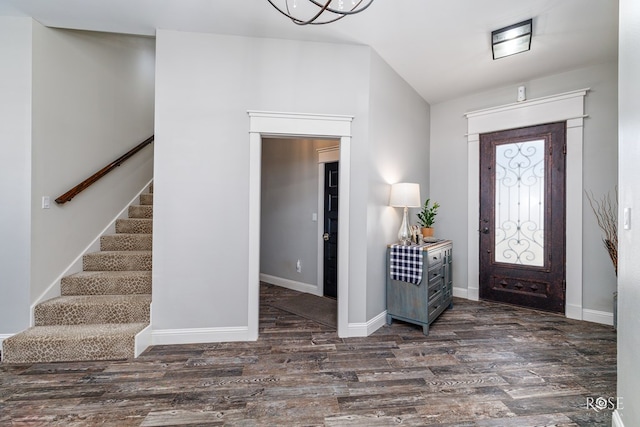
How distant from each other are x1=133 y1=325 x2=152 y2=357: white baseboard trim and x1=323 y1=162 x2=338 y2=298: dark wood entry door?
225 centimetres

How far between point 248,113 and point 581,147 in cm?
367

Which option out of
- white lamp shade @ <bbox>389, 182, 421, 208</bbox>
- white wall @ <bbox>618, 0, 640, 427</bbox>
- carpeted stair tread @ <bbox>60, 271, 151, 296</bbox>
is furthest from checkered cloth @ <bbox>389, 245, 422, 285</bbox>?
carpeted stair tread @ <bbox>60, 271, 151, 296</bbox>

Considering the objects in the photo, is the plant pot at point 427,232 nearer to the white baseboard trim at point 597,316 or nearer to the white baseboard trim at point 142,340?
the white baseboard trim at point 597,316

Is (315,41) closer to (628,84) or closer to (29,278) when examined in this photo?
(628,84)

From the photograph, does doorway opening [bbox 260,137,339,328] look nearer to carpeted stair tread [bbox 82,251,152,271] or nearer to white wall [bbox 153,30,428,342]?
white wall [bbox 153,30,428,342]

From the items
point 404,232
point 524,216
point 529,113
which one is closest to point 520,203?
point 524,216

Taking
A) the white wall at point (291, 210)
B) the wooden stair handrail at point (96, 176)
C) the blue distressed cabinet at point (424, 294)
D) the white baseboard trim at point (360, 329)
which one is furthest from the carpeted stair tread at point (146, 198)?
the blue distressed cabinet at point (424, 294)

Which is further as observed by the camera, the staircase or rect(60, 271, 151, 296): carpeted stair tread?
rect(60, 271, 151, 296): carpeted stair tread

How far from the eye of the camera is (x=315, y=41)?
2701 millimetres

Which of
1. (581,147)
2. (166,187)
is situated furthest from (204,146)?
(581,147)

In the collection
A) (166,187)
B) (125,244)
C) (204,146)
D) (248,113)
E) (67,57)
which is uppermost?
(67,57)

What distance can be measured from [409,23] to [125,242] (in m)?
3.79

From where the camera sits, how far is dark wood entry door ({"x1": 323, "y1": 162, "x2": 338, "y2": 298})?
157 inches

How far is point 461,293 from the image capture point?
393 centimetres
